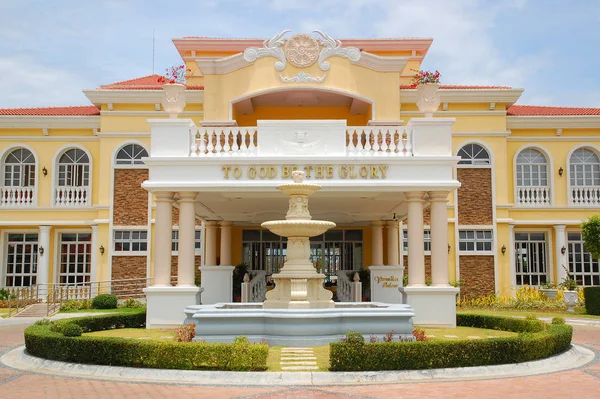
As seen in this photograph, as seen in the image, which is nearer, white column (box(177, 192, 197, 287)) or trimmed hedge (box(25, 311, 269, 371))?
trimmed hedge (box(25, 311, 269, 371))

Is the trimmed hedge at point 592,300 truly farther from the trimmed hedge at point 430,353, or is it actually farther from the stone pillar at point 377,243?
the trimmed hedge at point 430,353

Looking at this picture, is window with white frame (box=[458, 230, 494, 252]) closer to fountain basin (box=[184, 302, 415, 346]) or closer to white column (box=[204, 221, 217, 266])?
white column (box=[204, 221, 217, 266])

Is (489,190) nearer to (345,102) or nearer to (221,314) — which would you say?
(345,102)

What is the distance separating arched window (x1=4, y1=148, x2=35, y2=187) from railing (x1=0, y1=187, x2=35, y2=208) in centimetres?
32

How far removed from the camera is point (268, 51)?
1069 inches

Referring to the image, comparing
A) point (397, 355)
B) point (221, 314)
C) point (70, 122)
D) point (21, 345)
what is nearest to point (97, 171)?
point (70, 122)

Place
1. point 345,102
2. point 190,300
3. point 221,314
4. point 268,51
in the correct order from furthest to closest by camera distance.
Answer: point 345,102
point 268,51
point 190,300
point 221,314

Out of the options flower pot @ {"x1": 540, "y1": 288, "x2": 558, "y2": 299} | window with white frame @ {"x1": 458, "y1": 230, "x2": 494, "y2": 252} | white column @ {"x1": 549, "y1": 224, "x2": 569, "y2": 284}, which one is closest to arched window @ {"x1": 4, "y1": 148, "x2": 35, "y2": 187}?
window with white frame @ {"x1": 458, "y1": 230, "x2": 494, "y2": 252}

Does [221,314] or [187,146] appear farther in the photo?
[187,146]

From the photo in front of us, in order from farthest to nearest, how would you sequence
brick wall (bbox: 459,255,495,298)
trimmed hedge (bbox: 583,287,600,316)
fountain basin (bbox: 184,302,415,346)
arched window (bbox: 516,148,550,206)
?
arched window (bbox: 516,148,550,206)
brick wall (bbox: 459,255,495,298)
trimmed hedge (bbox: 583,287,600,316)
fountain basin (bbox: 184,302,415,346)

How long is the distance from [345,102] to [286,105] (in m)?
2.69

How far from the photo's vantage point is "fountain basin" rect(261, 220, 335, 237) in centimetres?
1548

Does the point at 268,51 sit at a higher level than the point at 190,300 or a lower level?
higher

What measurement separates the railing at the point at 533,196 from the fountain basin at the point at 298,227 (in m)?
18.0
